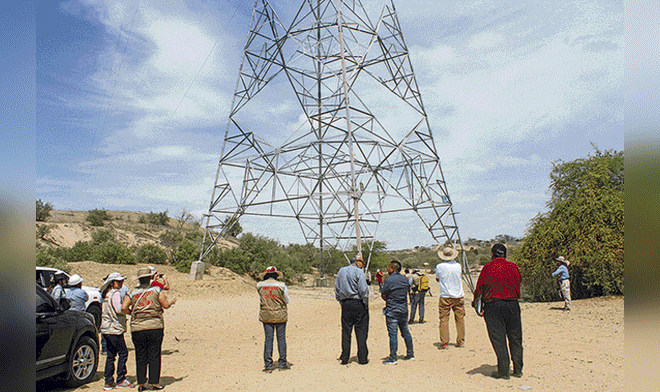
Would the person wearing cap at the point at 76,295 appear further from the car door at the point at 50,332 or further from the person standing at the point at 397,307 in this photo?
the person standing at the point at 397,307

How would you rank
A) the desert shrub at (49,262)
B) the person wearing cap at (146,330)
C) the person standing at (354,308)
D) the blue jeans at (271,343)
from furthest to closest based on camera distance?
the desert shrub at (49,262) < the person standing at (354,308) < the blue jeans at (271,343) < the person wearing cap at (146,330)

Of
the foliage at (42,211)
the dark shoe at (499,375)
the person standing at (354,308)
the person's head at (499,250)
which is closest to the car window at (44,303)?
the person standing at (354,308)

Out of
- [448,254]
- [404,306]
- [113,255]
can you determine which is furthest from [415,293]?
[113,255]

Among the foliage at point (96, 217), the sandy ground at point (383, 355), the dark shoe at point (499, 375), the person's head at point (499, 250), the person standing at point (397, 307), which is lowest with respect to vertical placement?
the sandy ground at point (383, 355)

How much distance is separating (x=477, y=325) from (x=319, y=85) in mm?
15531

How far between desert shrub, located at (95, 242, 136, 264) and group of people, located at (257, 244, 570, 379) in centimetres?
2089

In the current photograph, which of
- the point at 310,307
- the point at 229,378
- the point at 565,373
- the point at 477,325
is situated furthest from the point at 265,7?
the point at 565,373

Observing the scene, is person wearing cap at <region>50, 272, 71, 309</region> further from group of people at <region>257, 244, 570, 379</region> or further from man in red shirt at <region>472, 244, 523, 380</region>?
man in red shirt at <region>472, 244, 523, 380</region>

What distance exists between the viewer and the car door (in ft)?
19.6

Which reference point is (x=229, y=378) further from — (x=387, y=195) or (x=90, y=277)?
(x=90, y=277)

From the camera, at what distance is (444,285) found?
30.8 feet

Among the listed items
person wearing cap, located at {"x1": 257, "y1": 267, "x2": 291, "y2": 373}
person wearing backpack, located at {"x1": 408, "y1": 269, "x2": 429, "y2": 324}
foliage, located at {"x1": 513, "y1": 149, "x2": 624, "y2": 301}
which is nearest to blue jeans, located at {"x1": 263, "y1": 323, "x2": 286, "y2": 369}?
person wearing cap, located at {"x1": 257, "y1": 267, "x2": 291, "y2": 373}

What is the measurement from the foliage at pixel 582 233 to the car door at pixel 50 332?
17.6 metres

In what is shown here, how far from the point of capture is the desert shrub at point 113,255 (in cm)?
2577
